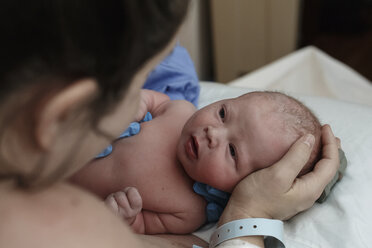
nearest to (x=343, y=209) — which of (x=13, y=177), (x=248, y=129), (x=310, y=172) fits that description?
(x=310, y=172)

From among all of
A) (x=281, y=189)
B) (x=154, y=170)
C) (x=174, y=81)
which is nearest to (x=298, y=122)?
(x=281, y=189)

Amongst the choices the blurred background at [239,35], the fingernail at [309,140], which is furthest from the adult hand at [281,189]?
the blurred background at [239,35]

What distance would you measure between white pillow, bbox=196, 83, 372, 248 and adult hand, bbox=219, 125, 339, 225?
0.04 metres

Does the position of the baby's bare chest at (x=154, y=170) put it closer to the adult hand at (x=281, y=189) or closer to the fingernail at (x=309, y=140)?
the adult hand at (x=281, y=189)

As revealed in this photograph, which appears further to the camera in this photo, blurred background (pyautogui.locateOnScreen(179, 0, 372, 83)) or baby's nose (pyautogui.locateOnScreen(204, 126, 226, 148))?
blurred background (pyautogui.locateOnScreen(179, 0, 372, 83))

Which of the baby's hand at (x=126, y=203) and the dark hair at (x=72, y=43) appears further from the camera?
the baby's hand at (x=126, y=203)

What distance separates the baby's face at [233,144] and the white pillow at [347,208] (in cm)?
13

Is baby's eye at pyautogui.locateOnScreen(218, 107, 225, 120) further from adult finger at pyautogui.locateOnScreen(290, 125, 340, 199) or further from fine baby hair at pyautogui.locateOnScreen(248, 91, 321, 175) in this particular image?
adult finger at pyautogui.locateOnScreen(290, 125, 340, 199)

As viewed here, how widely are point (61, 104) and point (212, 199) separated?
1.86ft

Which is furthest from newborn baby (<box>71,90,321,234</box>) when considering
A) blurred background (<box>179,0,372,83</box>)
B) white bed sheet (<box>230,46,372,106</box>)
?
blurred background (<box>179,0,372,83</box>)

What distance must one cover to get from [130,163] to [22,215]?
0.45 meters

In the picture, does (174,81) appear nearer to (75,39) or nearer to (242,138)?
(242,138)

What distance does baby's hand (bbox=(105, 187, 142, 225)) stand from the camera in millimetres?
825

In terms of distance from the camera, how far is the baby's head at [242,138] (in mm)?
862
